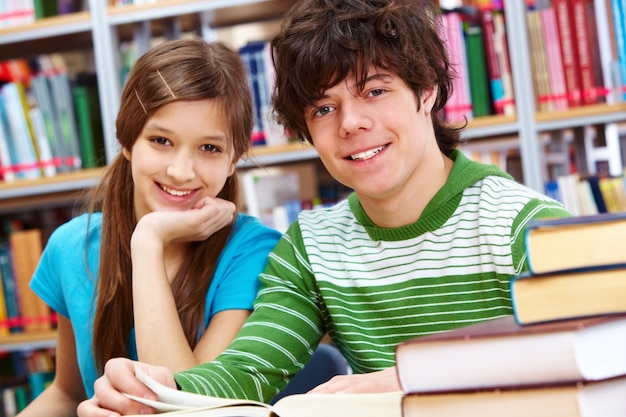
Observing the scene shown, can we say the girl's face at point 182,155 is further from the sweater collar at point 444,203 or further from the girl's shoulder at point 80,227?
the sweater collar at point 444,203

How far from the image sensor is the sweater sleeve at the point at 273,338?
1002mm

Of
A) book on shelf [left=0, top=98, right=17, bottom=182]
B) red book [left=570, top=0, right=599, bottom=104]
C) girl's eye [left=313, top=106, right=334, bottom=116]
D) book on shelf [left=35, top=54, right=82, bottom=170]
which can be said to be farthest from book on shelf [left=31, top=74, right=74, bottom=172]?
girl's eye [left=313, top=106, right=334, bottom=116]

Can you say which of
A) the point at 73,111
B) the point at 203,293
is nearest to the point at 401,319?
the point at 203,293

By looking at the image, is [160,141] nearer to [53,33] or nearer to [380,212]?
[380,212]

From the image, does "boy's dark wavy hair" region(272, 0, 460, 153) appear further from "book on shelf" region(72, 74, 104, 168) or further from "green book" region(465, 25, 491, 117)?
"book on shelf" region(72, 74, 104, 168)

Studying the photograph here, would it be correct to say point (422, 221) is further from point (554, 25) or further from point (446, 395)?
point (554, 25)

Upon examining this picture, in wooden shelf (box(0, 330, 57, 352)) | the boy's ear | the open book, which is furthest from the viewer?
wooden shelf (box(0, 330, 57, 352))

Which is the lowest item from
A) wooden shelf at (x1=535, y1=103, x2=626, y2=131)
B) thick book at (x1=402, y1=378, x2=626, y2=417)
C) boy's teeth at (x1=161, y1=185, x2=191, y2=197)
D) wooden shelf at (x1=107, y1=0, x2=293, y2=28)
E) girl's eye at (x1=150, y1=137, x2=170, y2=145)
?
thick book at (x1=402, y1=378, x2=626, y2=417)

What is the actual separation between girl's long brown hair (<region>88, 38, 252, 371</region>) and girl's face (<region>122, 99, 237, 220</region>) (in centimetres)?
2

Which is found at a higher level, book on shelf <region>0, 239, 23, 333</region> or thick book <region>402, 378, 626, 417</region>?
thick book <region>402, 378, 626, 417</region>

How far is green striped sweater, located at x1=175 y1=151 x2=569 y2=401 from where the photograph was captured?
1.10 metres

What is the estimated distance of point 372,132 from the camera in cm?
114

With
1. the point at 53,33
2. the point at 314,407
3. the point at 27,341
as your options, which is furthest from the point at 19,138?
the point at 314,407

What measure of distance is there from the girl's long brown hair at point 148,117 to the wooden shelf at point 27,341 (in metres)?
1.21
